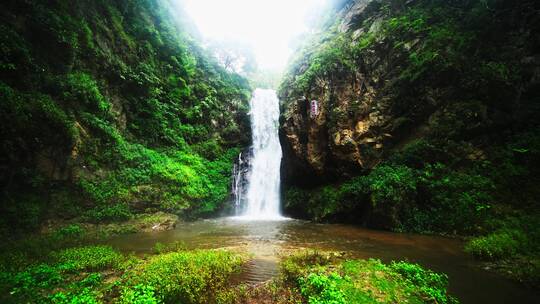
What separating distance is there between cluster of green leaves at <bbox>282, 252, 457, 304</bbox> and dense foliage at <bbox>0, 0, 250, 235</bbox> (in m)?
9.66

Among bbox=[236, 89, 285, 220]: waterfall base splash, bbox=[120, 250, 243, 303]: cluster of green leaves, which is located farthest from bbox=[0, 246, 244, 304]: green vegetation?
bbox=[236, 89, 285, 220]: waterfall base splash

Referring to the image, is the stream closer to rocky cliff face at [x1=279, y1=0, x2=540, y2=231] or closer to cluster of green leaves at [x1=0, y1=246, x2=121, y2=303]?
cluster of green leaves at [x1=0, y1=246, x2=121, y2=303]

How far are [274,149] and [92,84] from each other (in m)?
13.8

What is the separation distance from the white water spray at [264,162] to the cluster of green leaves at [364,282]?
1208 cm

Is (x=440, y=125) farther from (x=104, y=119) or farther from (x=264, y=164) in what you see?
(x=104, y=119)

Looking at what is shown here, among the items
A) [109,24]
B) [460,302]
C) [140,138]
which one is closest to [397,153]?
[460,302]

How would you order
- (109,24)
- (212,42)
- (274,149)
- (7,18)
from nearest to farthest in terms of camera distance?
(7,18)
(109,24)
(274,149)
(212,42)

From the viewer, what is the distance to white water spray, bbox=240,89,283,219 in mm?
19234

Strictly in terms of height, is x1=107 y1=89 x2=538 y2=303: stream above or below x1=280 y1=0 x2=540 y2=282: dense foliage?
below

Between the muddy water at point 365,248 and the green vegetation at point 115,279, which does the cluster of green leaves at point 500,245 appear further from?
the green vegetation at point 115,279

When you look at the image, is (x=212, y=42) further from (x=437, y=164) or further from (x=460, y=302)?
(x=460, y=302)

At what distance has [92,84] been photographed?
1320 cm

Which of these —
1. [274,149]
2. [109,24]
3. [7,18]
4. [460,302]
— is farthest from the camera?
[274,149]

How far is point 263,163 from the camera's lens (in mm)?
21797
